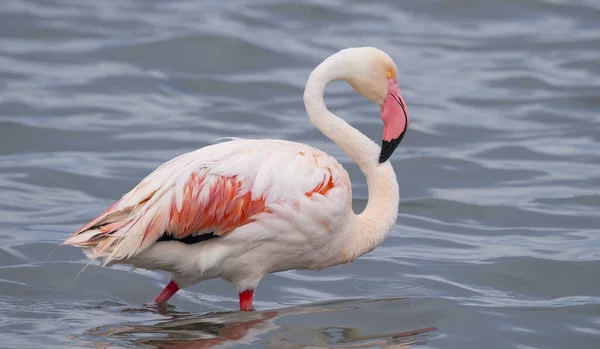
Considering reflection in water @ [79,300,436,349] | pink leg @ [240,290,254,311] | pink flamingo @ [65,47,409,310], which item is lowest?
reflection in water @ [79,300,436,349]

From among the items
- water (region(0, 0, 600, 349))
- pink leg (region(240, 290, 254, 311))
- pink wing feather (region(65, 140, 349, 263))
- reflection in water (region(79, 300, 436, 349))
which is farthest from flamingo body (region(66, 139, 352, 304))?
water (region(0, 0, 600, 349))

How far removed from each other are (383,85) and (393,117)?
20 centimetres

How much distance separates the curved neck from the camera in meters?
6.24

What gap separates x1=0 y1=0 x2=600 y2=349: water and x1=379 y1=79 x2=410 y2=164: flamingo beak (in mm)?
998

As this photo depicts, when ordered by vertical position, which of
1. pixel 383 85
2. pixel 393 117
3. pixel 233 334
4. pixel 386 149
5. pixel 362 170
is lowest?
pixel 233 334

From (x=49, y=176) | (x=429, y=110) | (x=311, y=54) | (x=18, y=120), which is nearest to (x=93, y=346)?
(x=49, y=176)

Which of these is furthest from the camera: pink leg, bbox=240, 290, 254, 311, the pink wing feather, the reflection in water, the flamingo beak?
the flamingo beak

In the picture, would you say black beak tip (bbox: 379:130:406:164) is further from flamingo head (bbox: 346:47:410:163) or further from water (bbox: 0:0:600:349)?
water (bbox: 0:0:600:349)

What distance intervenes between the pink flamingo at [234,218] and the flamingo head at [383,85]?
1.57ft

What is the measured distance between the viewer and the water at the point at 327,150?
248 inches

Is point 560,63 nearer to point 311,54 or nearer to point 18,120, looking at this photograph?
point 311,54

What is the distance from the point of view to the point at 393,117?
6461 millimetres

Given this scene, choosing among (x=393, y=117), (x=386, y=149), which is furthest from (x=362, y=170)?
(x=393, y=117)

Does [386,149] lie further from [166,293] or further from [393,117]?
[166,293]
